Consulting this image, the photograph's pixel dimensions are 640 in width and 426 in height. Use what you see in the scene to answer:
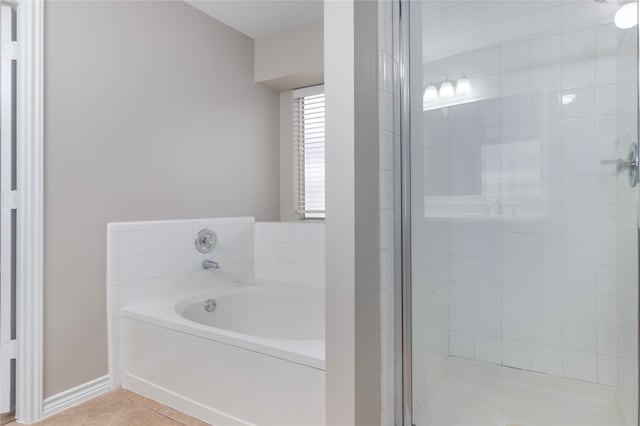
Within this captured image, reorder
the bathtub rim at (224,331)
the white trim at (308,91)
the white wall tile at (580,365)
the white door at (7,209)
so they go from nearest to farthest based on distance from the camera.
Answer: the bathtub rim at (224,331)
the white wall tile at (580,365)
the white door at (7,209)
the white trim at (308,91)

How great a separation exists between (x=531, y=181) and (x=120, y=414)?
7.43 ft

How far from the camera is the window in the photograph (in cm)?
336

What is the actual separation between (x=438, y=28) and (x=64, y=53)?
1864 millimetres

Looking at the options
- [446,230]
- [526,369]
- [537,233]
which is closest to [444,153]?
[446,230]

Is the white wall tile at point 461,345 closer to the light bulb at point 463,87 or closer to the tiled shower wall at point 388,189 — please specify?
the tiled shower wall at point 388,189

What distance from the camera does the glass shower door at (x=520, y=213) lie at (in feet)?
5.02

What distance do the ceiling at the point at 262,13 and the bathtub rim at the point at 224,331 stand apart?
2002 millimetres

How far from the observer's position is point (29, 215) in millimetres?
1798

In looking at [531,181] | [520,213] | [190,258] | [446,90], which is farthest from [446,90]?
[190,258]

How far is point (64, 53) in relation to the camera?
196 cm

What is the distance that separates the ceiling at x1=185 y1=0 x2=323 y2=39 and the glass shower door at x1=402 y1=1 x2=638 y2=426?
1.26 m

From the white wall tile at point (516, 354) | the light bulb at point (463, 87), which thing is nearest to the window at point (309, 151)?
the light bulb at point (463, 87)

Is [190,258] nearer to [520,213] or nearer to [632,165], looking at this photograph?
[520,213]

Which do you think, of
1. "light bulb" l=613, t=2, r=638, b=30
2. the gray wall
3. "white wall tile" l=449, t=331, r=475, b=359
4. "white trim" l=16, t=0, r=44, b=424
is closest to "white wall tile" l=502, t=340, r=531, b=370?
"white wall tile" l=449, t=331, r=475, b=359
